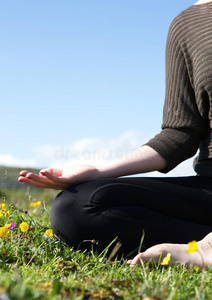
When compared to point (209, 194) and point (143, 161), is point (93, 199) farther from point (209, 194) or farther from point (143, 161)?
point (209, 194)

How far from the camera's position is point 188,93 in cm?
288

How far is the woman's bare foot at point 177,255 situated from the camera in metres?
2.25

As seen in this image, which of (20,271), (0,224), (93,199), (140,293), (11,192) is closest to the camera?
(140,293)

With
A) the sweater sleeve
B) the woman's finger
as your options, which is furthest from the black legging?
the sweater sleeve

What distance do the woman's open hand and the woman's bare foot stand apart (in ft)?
2.06

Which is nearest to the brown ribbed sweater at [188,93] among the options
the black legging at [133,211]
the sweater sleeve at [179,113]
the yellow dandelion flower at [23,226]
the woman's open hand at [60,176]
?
the sweater sleeve at [179,113]

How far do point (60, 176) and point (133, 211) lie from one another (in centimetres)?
54

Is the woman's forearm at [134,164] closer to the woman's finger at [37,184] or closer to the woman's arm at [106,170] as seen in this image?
the woman's arm at [106,170]

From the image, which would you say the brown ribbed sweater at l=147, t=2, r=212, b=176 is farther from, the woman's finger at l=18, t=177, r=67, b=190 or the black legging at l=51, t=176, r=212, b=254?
the woman's finger at l=18, t=177, r=67, b=190

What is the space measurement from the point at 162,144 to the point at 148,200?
0.40m

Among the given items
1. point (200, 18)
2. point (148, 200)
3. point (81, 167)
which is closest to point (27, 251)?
point (81, 167)

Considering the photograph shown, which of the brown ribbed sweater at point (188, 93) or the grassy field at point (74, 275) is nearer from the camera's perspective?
the grassy field at point (74, 275)

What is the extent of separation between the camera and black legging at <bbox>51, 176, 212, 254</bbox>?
8.50 ft

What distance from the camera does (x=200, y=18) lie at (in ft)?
9.53
